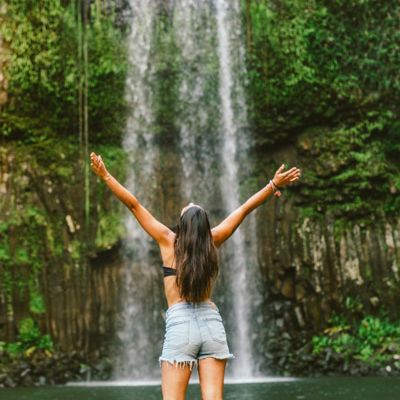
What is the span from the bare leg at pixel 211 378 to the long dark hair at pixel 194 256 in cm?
31

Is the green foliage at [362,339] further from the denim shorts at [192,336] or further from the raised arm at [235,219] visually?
the denim shorts at [192,336]

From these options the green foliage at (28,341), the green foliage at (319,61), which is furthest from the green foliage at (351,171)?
the green foliage at (28,341)

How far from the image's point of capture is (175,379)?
338 centimetres

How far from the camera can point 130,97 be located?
1530 centimetres

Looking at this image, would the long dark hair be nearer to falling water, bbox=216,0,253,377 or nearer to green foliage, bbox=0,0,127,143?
falling water, bbox=216,0,253,377

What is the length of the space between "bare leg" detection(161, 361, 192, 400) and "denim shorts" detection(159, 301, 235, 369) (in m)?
0.02

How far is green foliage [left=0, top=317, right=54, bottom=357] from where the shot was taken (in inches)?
514

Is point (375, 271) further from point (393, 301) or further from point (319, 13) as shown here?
point (319, 13)

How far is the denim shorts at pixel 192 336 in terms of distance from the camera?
3420mm

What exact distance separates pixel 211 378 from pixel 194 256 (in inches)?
23.2

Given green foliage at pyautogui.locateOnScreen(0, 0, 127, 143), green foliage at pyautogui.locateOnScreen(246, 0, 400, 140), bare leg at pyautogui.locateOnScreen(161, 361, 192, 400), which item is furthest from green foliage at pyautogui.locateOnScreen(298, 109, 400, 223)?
bare leg at pyautogui.locateOnScreen(161, 361, 192, 400)

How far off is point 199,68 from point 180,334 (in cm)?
1254

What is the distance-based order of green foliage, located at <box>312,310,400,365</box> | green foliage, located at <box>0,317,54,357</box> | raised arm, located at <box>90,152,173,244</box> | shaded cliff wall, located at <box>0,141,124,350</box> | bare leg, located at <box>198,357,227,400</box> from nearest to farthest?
bare leg, located at <box>198,357,227,400</box>
raised arm, located at <box>90,152,173,244</box>
green foliage, located at <box>312,310,400,365</box>
green foliage, located at <box>0,317,54,357</box>
shaded cliff wall, located at <box>0,141,124,350</box>

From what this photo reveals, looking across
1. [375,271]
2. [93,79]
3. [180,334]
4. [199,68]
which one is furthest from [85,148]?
[180,334]
